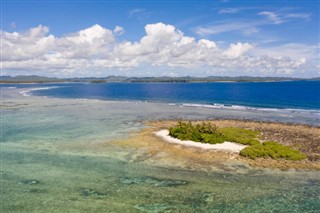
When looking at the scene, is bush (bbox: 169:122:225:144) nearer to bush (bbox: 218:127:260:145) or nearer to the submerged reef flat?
bush (bbox: 218:127:260:145)

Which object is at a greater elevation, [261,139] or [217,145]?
[261,139]

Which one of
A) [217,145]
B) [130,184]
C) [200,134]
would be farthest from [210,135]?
[130,184]

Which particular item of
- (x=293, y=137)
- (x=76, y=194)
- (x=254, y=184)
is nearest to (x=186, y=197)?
(x=254, y=184)

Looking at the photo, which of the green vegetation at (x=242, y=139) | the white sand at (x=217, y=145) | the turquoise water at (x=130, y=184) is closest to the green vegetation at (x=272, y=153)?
the green vegetation at (x=242, y=139)

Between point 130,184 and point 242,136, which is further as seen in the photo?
point 242,136

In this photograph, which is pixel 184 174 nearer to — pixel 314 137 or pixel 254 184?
pixel 254 184

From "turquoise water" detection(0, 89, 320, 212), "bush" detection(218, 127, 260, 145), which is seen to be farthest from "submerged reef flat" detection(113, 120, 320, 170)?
"turquoise water" detection(0, 89, 320, 212)

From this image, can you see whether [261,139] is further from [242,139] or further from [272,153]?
[272,153]
